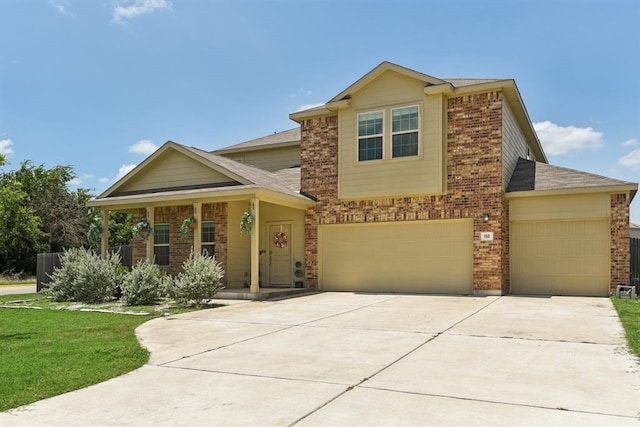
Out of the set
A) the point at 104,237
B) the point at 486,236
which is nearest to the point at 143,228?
the point at 104,237

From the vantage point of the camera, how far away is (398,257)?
15.2 meters

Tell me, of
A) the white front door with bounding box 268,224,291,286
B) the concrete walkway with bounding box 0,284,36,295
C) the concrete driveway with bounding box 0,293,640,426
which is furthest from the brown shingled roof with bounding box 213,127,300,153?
the concrete driveway with bounding box 0,293,640,426

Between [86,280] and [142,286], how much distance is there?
2025 millimetres

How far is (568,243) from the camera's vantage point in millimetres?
13805

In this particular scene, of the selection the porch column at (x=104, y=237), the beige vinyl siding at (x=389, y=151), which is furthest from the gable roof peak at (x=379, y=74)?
the porch column at (x=104, y=237)

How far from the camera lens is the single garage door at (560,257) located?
44.2 feet

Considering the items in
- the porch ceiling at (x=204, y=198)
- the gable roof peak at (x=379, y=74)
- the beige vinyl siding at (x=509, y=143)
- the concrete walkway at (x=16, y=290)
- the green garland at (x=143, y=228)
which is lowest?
the concrete walkway at (x=16, y=290)

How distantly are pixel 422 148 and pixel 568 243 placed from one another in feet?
15.5

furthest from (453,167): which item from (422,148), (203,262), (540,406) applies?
(540,406)

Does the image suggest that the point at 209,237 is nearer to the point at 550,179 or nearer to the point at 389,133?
the point at 389,133

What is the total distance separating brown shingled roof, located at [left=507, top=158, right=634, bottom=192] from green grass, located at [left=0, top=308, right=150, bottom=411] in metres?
10.9

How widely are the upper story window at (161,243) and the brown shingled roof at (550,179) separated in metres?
10.9

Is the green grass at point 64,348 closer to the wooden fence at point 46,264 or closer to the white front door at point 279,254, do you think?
the white front door at point 279,254

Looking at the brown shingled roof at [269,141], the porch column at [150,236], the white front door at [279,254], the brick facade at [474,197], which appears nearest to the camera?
the brick facade at [474,197]
